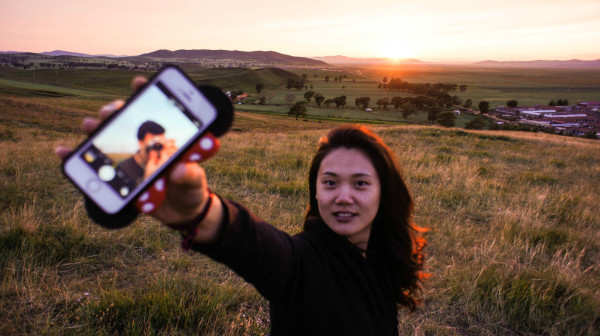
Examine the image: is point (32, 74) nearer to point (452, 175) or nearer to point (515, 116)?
point (452, 175)

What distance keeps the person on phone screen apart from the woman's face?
A: 1.02m

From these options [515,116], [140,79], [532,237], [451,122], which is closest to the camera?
[140,79]

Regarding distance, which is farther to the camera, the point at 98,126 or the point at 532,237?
the point at 532,237

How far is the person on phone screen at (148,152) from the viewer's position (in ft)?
3.70

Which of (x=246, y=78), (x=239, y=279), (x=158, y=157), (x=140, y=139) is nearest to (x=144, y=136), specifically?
(x=140, y=139)

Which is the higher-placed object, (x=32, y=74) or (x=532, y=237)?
(x=32, y=74)

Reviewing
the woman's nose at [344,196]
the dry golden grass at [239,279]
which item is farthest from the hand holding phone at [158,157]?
the dry golden grass at [239,279]

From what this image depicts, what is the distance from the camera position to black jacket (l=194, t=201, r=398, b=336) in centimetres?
120

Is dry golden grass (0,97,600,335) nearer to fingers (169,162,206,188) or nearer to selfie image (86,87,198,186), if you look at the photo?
selfie image (86,87,198,186)

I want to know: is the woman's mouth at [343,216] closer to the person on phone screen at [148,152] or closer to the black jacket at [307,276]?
the black jacket at [307,276]

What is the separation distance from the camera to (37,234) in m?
3.60

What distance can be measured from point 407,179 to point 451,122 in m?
65.8

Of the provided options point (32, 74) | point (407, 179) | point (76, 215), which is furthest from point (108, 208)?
point (32, 74)

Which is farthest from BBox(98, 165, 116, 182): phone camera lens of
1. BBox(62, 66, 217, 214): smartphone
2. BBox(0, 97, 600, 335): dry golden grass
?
BBox(0, 97, 600, 335): dry golden grass
